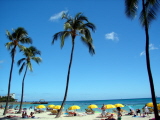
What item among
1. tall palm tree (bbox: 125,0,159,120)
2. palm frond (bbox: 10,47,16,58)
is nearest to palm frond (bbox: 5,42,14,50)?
palm frond (bbox: 10,47,16,58)

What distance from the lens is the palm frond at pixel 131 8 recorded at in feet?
33.8

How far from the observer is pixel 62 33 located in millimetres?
16578

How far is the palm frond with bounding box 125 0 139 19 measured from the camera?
10.3 meters

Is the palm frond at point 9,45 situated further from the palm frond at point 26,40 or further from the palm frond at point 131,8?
the palm frond at point 131,8

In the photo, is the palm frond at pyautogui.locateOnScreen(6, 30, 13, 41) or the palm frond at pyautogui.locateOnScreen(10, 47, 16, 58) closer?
the palm frond at pyautogui.locateOnScreen(6, 30, 13, 41)

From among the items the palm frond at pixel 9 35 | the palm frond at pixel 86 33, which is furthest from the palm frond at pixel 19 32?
the palm frond at pixel 86 33

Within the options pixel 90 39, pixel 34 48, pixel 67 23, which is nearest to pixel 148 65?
pixel 90 39

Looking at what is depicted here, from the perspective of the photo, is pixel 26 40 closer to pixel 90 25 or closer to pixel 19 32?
pixel 19 32

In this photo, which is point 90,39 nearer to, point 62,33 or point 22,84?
point 62,33

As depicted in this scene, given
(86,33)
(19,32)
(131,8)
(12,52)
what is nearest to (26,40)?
(19,32)

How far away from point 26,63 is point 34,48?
2.57 m

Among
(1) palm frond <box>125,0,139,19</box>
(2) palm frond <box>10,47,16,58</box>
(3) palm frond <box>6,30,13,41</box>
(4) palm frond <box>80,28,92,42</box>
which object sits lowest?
(2) palm frond <box>10,47,16,58</box>

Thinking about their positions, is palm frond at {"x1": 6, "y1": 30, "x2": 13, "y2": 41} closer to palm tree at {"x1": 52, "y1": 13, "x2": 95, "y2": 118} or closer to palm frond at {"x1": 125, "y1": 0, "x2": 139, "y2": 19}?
palm tree at {"x1": 52, "y1": 13, "x2": 95, "y2": 118}

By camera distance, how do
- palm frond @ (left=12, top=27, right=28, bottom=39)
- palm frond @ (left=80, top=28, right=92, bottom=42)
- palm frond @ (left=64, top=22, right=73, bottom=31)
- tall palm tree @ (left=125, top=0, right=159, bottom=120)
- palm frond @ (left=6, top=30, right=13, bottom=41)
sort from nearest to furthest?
1. tall palm tree @ (left=125, top=0, right=159, bottom=120)
2. palm frond @ (left=64, top=22, right=73, bottom=31)
3. palm frond @ (left=80, top=28, right=92, bottom=42)
4. palm frond @ (left=6, top=30, right=13, bottom=41)
5. palm frond @ (left=12, top=27, right=28, bottom=39)
